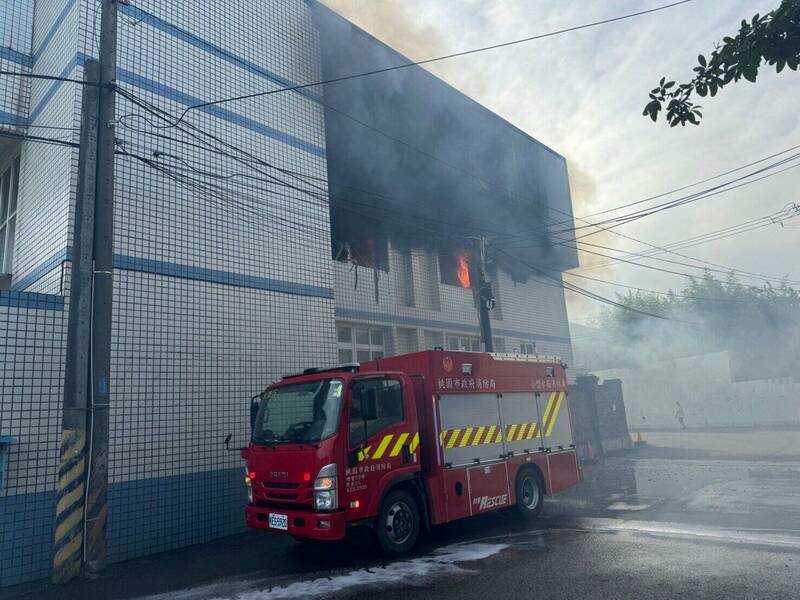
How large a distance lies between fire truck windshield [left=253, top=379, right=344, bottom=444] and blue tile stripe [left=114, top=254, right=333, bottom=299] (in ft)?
8.91

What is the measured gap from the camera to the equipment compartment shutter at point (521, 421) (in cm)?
873

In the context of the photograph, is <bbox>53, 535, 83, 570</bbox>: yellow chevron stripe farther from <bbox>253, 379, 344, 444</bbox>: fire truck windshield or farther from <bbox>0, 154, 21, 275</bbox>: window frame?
<bbox>0, 154, 21, 275</bbox>: window frame

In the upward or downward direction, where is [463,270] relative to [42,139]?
upward

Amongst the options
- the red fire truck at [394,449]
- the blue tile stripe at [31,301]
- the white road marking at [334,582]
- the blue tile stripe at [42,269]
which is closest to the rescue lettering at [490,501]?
the red fire truck at [394,449]

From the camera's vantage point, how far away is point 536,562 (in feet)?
19.9

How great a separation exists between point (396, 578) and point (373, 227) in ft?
28.9

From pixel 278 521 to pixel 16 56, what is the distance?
8.82 metres

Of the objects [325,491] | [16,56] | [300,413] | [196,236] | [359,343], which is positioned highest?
[16,56]

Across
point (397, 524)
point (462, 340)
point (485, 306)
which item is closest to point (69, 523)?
point (397, 524)

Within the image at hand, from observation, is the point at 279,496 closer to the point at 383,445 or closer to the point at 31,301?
the point at 383,445

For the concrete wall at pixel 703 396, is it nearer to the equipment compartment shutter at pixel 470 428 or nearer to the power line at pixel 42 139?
the equipment compartment shutter at pixel 470 428

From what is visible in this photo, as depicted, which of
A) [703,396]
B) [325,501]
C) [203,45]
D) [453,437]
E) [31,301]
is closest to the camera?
[325,501]

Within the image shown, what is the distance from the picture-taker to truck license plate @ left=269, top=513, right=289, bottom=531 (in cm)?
630

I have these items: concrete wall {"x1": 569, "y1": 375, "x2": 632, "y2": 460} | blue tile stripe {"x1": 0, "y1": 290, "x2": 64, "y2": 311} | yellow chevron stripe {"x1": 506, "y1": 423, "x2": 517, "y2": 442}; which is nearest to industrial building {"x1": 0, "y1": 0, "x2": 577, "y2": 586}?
blue tile stripe {"x1": 0, "y1": 290, "x2": 64, "y2": 311}
